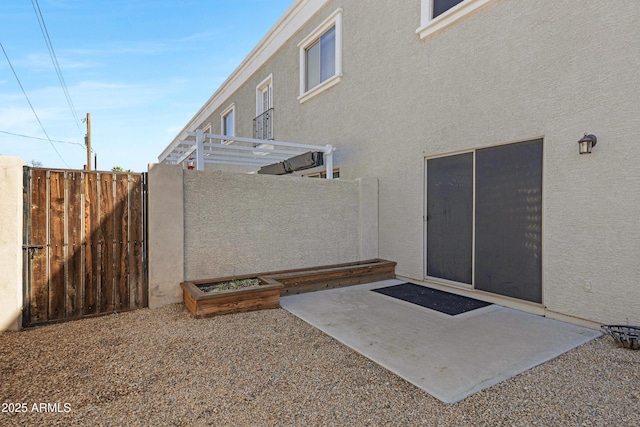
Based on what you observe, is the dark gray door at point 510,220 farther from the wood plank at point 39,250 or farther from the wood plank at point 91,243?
the wood plank at point 39,250

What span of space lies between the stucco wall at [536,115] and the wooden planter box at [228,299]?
9.62 ft

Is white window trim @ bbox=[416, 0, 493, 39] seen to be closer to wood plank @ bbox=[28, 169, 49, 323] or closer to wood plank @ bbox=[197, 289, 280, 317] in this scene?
wood plank @ bbox=[197, 289, 280, 317]

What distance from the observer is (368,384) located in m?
2.66

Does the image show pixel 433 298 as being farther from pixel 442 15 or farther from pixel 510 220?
pixel 442 15

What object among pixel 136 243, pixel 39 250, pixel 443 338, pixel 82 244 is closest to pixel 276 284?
pixel 136 243

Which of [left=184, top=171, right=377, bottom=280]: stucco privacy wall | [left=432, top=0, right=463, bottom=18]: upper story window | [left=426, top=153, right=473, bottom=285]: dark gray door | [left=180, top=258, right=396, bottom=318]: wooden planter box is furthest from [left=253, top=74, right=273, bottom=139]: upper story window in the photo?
[left=426, top=153, right=473, bottom=285]: dark gray door

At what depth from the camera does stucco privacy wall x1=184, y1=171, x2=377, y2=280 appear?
511 centimetres

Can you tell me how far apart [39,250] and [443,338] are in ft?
16.2

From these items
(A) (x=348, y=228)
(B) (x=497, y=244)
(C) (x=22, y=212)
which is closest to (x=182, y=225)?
(C) (x=22, y=212)

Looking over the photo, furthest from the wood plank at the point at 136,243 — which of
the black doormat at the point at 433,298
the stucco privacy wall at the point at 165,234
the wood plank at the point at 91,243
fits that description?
the black doormat at the point at 433,298

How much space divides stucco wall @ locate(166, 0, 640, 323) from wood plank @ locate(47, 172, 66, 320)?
17.6 feet

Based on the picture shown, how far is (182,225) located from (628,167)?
557cm

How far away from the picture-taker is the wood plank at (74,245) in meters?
4.23

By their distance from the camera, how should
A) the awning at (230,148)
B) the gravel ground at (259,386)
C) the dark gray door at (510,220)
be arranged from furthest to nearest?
the awning at (230,148)
the dark gray door at (510,220)
the gravel ground at (259,386)
